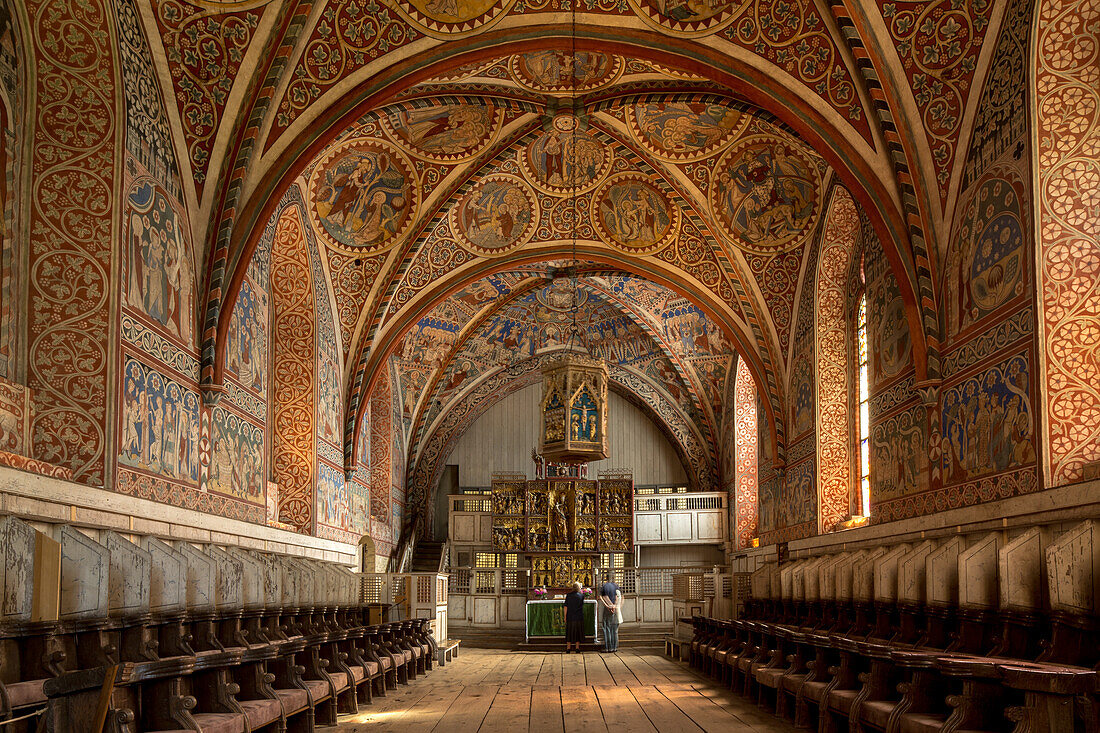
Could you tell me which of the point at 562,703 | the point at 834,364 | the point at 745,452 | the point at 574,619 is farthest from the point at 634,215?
the point at 562,703

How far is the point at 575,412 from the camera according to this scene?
1566cm

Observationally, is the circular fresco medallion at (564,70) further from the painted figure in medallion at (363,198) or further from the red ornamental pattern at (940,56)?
the red ornamental pattern at (940,56)

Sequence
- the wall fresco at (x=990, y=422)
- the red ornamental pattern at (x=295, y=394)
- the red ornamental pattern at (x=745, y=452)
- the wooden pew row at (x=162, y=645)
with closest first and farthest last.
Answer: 1. the wooden pew row at (x=162, y=645)
2. the wall fresco at (x=990, y=422)
3. the red ornamental pattern at (x=295, y=394)
4. the red ornamental pattern at (x=745, y=452)

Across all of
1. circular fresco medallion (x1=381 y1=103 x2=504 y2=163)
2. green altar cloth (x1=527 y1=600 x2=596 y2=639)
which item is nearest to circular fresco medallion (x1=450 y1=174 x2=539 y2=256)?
circular fresco medallion (x1=381 y1=103 x2=504 y2=163)

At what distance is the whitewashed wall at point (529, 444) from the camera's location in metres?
27.0

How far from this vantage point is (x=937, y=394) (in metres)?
10.4

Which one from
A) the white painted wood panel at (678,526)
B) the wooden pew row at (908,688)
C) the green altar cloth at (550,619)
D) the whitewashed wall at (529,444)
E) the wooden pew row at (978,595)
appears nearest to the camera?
the wooden pew row at (908,688)

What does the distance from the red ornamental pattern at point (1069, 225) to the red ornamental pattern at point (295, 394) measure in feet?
36.4

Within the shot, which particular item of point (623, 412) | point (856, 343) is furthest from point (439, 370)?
→ point (856, 343)

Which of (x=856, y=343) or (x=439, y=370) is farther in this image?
(x=439, y=370)

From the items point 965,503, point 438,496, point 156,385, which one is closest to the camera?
point 965,503

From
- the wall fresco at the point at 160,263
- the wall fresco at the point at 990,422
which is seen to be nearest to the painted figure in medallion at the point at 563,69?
the wall fresco at the point at 160,263

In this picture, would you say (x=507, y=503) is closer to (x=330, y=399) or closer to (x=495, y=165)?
(x=330, y=399)

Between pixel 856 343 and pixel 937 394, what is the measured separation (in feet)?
15.2
